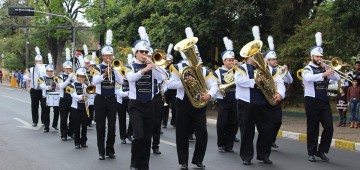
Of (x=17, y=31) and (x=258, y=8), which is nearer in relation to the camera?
(x=258, y=8)

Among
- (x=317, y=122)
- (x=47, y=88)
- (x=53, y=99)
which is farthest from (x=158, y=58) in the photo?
(x=47, y=88)

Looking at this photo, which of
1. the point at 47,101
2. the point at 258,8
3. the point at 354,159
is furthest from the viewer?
the point at 258,8

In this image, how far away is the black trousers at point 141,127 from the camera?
8.27m

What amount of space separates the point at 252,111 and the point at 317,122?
1271 millimetres

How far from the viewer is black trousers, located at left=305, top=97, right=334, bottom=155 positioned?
9.62 m

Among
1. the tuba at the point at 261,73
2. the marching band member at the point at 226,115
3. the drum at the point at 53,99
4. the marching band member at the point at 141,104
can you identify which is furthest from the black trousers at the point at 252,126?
the drum at the point at 53,99

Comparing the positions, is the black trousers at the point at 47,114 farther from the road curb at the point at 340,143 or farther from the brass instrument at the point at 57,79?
the road curb at the point at 340,143

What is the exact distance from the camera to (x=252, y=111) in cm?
947

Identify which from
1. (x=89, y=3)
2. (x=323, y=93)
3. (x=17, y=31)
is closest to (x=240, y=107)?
(x=323, y=93)

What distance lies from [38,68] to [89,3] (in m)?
37.4

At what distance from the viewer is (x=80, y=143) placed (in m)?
11.8

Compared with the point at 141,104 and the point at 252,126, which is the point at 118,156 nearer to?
the point at 141,104

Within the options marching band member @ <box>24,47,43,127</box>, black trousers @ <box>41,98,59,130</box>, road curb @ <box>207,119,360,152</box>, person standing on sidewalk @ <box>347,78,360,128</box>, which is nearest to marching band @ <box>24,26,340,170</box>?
road curb @ <box>207,119,360,152</box>

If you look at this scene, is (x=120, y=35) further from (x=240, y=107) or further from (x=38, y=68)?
(x=240, y=107)
